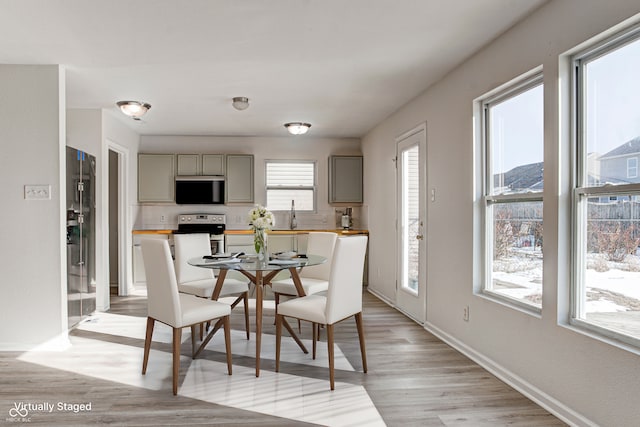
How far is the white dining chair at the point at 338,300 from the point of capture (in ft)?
9.35

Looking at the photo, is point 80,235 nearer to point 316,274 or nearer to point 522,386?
point 316,274

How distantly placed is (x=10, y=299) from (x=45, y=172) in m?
1.10

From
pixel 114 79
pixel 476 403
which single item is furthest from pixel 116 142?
pixel 476 403

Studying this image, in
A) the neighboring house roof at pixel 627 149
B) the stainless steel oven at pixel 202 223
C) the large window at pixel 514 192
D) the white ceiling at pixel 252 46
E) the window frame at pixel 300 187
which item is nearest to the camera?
the neighboring house roof at pixel 627 149

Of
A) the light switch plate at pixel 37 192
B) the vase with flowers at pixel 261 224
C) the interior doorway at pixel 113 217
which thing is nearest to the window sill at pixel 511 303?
the vase with flowers at pixel 261 224

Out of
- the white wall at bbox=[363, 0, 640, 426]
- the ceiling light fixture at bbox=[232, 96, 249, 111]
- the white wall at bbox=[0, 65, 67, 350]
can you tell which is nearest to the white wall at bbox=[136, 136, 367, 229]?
the ceiling light fixture at bbox=[232, 96, 249, 111]

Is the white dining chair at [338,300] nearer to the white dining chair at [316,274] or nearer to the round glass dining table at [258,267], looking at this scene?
the round glass dining table at [258,267]

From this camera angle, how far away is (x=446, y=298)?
3.81 metres

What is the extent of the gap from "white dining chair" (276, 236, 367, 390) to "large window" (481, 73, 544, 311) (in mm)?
1010

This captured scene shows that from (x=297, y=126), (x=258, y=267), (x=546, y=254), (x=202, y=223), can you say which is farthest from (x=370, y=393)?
(x=202, y=223)

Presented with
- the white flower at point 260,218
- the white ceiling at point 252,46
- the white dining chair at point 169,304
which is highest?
the white ceiling at point 252,46

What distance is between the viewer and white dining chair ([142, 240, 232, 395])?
2768 millimetres

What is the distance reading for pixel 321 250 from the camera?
4230 millimetres

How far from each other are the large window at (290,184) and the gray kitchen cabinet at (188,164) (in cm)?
110
